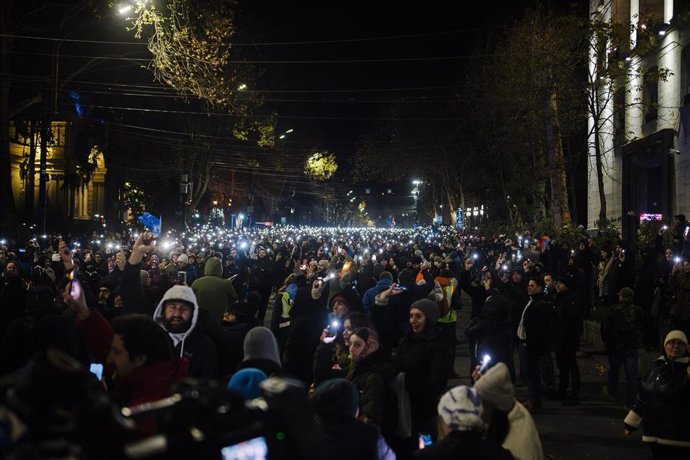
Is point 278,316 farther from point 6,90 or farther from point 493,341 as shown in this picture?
point 6,90

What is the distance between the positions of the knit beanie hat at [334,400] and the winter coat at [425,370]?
1.99 meters

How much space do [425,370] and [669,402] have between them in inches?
78.8

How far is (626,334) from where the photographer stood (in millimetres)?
10422

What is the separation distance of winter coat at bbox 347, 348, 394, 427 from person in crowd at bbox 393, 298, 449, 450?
0.60 meters

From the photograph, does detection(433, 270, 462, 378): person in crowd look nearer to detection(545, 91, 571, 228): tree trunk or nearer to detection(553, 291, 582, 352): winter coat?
detection(553, 291, 582, 352): winter coat

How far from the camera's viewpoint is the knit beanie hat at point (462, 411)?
3.95 m

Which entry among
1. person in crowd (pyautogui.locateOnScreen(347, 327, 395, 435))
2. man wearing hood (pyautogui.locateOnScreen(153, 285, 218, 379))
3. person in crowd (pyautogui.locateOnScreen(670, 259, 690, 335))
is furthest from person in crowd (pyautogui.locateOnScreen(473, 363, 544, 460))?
person in crowd (pyautogui.locateOnScreen(670, 259, 690, 335))

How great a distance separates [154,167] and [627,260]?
34985 millimetres

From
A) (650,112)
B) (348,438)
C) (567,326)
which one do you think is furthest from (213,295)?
(650,112)

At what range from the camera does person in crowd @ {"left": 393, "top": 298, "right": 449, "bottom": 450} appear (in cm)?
630

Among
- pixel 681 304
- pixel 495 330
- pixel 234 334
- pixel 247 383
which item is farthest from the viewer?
pixel 681 304

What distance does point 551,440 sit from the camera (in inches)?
355

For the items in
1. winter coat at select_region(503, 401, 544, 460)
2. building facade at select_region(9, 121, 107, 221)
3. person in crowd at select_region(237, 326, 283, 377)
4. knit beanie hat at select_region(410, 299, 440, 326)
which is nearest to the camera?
winter coat at select_region(503, 401, 544, 460)

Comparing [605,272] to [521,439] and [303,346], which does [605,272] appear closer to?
[303,346]
